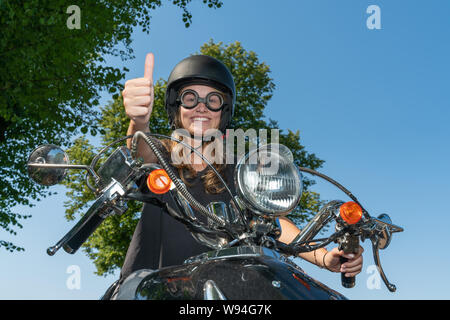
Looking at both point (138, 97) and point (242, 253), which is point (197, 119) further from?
point (242, 253)

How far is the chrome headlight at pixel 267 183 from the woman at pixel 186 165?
57cm

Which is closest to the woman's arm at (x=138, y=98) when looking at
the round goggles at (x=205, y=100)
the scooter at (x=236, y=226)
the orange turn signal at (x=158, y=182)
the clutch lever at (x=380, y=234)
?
the scooter at (x=236, y=226)

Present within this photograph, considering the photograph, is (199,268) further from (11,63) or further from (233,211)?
(11,63)

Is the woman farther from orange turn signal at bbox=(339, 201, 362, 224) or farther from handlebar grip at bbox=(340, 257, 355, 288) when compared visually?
orange turn signal at bbox=(339, 201, 362, 224)

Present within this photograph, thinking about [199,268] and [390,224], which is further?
[390,224]

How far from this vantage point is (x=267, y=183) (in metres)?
1.49

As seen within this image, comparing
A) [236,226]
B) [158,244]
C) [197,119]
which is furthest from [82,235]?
[197,119]

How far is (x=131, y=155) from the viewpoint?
1.75 metres

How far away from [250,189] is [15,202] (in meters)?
14.6

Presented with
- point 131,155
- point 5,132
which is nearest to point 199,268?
point 131,155

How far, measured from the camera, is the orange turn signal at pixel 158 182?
1529 mm

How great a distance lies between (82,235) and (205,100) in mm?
1548

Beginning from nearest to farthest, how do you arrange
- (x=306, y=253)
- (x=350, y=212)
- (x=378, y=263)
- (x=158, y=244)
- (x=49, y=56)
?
1. (x=350, y=212)
2. (x=378, y=263)
3. (x=306, y=253)
4. (x=158, y=244)
5. (x=49, y=56)

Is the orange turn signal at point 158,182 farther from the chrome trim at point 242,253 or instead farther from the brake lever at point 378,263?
the brake lever at point 378,263
